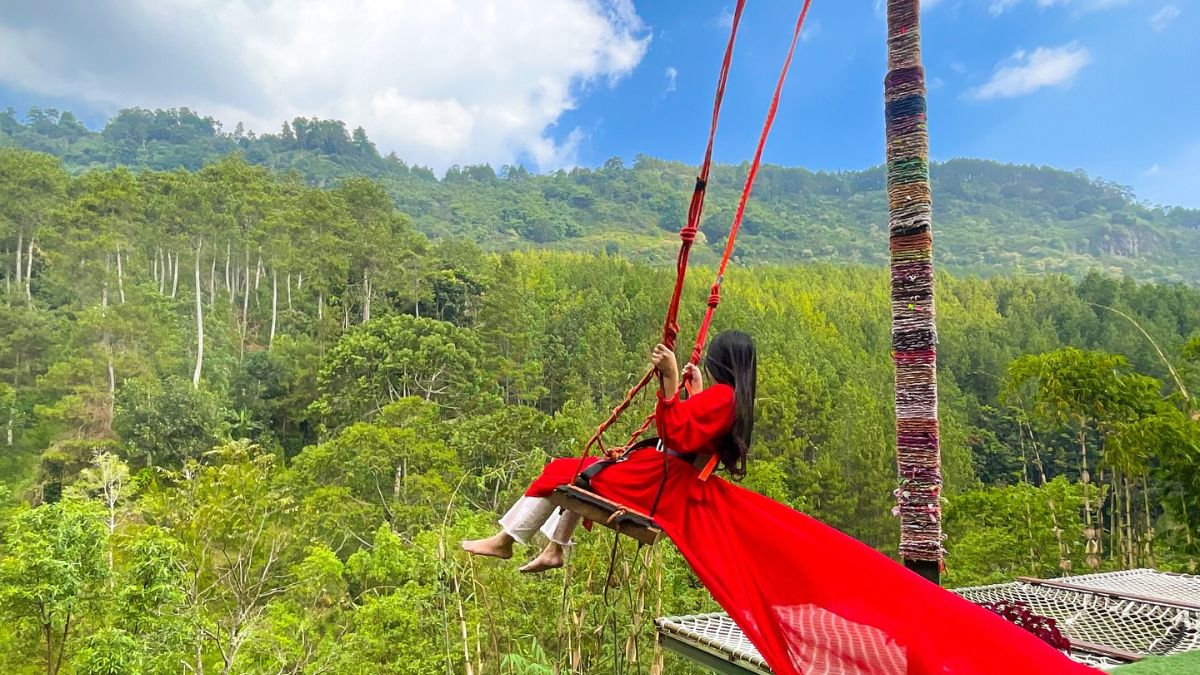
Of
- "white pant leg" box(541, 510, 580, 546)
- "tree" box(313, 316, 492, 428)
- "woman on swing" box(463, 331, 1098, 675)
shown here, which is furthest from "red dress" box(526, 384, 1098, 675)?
"tree" box(313, 316, 492, 428)

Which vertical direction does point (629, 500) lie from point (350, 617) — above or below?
above

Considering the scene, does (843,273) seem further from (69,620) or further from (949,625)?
(949,625)

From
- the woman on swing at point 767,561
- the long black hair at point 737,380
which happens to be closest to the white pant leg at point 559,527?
the woman on swing at point 767,561

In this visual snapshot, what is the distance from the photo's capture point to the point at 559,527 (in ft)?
5.78

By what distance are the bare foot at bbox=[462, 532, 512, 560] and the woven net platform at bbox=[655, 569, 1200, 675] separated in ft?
1.99

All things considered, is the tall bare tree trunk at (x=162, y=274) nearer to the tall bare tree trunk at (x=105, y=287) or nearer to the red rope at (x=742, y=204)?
the tall bare tree trunk at (x=105, y=287)

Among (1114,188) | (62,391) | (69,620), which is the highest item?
(1114,188)

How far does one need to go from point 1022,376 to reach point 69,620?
1070 centimetres

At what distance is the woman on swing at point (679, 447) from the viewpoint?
1577 millimetres

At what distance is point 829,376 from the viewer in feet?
81.2

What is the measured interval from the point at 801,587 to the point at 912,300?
916 millimetres

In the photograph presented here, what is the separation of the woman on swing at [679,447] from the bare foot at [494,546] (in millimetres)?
22

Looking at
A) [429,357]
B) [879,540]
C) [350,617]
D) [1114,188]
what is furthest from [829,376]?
[1114,188]

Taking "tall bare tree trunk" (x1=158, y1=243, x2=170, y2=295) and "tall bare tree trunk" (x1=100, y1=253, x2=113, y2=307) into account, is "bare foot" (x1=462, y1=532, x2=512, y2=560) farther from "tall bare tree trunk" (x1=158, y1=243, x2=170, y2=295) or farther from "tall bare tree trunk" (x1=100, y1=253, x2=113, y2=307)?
"tall bare tree trunk" (x1=158, y1=243, x2=170, y2=295)
